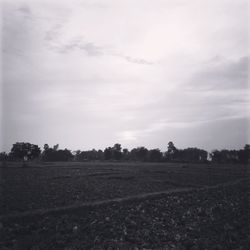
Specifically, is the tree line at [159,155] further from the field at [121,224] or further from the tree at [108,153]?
the field at [121,224]

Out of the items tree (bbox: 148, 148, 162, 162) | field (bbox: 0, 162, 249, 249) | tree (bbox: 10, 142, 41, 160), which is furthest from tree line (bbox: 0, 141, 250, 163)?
field (bbox: 0, 162, 249, 249)

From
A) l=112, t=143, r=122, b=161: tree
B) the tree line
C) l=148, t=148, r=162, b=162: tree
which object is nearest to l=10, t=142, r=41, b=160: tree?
the tree line

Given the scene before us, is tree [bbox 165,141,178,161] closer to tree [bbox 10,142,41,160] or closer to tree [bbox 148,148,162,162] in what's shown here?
tree [bbox 148,148,162,162]


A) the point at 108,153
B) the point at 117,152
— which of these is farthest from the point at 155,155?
the point at 108,153

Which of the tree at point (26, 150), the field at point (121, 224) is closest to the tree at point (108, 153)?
the tree at point (26, 150)

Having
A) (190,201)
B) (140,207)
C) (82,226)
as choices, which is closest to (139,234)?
(82,226)

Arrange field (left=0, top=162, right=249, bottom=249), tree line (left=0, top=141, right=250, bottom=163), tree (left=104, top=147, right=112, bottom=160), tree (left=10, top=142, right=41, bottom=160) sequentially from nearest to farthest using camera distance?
field (left=0, top=162, right=249, bottom=249), tree (left=10, top=142, right=41, bottom=160), tree line (left=0, top=141, right=250, bottom=163), tree (left=104, top=147, right=112, bottom=160)

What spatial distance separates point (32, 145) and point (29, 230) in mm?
82792

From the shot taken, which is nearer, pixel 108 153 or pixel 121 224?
pixel 121 224

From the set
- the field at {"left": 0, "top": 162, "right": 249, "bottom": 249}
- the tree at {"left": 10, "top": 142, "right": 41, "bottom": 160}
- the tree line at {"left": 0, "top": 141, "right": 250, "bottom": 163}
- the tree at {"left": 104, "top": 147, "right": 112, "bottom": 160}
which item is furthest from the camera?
the tree at {"left": 104, "top": 147, "right": 112, "bottom": 160}

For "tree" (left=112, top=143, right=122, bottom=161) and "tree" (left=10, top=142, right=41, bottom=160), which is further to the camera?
"tree" (left=112, top=143, right=122, bottom=161)

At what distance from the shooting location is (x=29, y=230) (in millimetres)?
13039

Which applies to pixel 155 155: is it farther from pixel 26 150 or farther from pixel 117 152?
pixel 26 150

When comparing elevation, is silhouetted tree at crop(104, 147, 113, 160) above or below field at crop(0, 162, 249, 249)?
above
